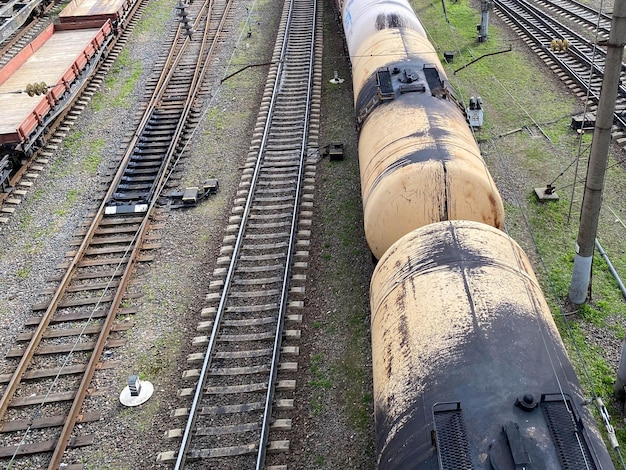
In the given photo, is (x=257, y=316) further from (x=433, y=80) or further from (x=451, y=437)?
(x=451, y=437)

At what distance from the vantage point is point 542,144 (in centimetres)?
1546

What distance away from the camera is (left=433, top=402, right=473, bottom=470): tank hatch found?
4676 mm

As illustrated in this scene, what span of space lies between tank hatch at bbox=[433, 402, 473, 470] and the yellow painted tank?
368 cm

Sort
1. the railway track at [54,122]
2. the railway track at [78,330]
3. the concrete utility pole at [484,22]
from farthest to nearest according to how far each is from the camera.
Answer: the concrete utility pole at [484,22] < the railway track at [54,122] < the railway track at [78,330]

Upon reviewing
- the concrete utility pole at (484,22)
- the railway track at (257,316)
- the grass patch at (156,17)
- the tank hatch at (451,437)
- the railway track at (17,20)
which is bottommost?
the railway track at (257,316)

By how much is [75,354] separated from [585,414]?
29.9 ft

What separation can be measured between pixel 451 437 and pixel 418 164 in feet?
15.2

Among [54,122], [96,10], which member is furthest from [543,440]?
[96,10]

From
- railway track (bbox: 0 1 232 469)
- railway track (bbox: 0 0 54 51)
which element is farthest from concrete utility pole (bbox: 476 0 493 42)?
railway track (bbox: 0 0 54 51)

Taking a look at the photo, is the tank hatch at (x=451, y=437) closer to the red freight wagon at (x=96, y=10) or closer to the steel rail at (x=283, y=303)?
the steel rail at (x=283, y=303)

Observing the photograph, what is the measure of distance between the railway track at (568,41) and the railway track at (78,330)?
43.7ft

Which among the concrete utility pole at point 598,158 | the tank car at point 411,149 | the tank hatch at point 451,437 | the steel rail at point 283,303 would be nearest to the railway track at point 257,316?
the steel rail at point 283,303

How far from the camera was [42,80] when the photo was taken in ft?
58.8

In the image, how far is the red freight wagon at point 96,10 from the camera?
22.4 metres
